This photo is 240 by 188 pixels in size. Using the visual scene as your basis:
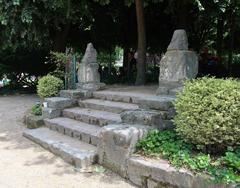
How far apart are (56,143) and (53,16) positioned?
20.4 ft

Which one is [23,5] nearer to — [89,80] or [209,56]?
[89,80]

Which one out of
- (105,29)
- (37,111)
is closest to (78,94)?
(37,111)

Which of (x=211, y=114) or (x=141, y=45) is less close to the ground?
(x=141, y=45)

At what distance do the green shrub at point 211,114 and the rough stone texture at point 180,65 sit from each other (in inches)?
55.3

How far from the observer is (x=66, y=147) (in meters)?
6.59

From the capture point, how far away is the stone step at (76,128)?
672 centimetres

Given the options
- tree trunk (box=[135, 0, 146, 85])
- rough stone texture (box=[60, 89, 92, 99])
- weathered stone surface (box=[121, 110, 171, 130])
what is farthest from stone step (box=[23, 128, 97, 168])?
tree trunk (box=[135, 0, 146, 85])

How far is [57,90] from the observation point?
9664 millimetres

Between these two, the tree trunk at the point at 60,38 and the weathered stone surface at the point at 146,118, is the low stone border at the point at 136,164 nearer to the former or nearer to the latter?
the weathered stone surface at the point at 146,118

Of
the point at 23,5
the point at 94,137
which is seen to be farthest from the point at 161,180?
the point at 23,5

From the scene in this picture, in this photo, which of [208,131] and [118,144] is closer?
[208,131]

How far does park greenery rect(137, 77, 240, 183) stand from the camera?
Answer: 439 centimetres

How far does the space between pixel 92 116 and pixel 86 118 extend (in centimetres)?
27

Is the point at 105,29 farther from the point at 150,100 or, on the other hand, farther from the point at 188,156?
the point at 188,156
